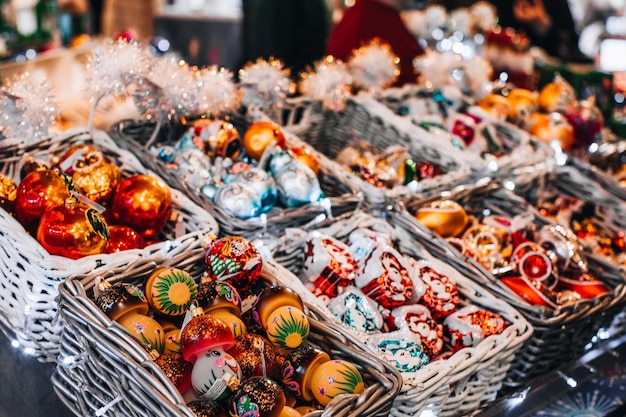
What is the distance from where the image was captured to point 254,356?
3.88ft

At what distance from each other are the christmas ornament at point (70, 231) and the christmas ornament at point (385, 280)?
1.99 feet

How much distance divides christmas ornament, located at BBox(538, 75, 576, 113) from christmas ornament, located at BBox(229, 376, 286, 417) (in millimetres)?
2161

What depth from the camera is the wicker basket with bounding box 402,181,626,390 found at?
1560 mm

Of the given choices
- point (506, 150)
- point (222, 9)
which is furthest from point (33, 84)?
point (222, 9)

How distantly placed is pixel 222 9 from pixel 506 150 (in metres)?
3.44

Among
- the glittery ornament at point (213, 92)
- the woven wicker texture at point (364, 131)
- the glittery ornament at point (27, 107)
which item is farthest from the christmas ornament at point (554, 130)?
the glittery ornament at point (27, 107)

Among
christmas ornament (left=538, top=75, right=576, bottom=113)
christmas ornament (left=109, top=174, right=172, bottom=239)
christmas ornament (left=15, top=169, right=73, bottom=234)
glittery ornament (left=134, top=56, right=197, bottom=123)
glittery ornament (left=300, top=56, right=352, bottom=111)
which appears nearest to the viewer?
christmas ornament (left=15, top=169, right=73, bottom=234)

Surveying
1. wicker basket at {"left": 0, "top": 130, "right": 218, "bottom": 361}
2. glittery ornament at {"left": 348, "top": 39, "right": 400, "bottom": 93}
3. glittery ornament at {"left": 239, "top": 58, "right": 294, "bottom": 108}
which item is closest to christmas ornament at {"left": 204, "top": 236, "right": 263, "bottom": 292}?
wicker basket at {"left": 0, "top": 130, "right": 218, "bottom": 361}

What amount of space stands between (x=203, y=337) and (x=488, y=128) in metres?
1.68

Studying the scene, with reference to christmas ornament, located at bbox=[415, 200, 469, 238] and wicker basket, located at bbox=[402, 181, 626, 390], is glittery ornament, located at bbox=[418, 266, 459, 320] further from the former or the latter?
christmas ornament, located at bbox=[415, 200, 469, 238]

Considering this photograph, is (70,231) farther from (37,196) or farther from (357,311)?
(357,311)

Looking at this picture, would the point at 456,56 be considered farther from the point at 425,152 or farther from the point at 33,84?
the point at 33,84

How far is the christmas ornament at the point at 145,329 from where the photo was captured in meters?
1.17

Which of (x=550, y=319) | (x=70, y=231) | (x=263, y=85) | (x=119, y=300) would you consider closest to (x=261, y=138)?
(x=263, y=85)
